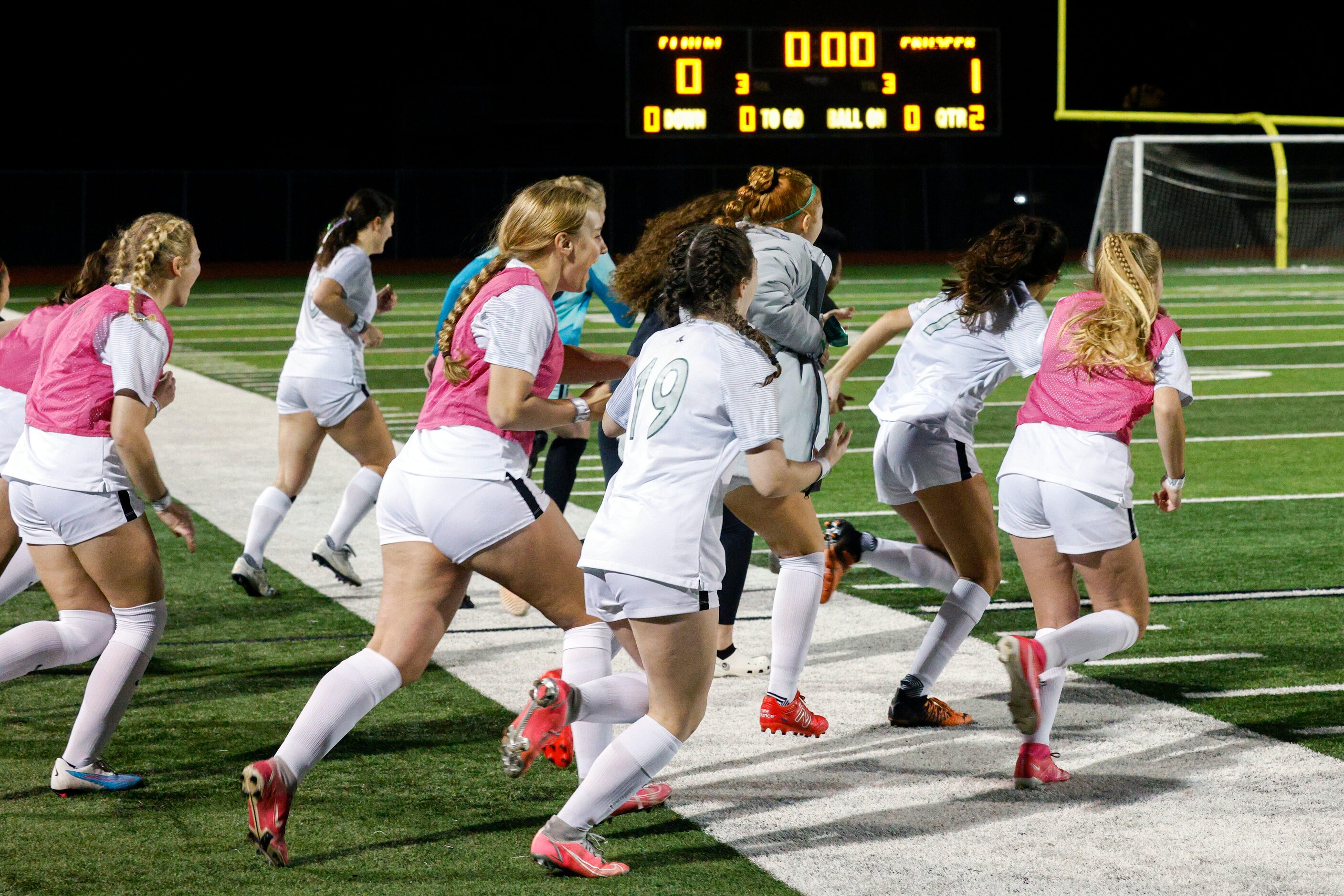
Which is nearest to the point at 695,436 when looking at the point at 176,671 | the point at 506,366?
the point at 506,366

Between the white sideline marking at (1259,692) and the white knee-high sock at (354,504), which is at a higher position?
the white knee-high sock at (354,504)

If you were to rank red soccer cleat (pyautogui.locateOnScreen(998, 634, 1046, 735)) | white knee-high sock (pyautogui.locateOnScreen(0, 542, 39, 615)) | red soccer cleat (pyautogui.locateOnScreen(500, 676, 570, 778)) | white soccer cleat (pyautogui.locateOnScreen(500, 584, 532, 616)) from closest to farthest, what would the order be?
red soccer cleat (pyautogui.locateOnScreen(500, 676, 570, 778))
red soccer cleat (pyautogui.locateOnScreen(998, 634, 1046, 735))
white knee-high sock (pyautogui.locateOnScreen(0, 542, 39, 615))
white soccer cleat (pyautogui.locateOnScreen(500, 584, 532, 616))

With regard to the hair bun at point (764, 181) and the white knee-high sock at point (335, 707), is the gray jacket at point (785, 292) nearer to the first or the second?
the hair bun at point (764, 181)

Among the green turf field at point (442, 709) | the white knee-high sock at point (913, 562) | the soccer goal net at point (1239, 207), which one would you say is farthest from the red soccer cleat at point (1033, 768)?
the soccer goal net at point (1239, 207)

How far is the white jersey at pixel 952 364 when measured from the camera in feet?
17.5

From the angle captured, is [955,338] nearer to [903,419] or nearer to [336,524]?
[903,419]

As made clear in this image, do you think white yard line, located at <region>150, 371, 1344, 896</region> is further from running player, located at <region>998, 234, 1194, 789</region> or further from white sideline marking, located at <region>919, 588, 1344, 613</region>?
white sideline marking, located at <region>919, 588, 1344, 613</region>

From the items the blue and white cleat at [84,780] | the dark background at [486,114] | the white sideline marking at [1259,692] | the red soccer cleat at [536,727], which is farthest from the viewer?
the dark background at [486,114]

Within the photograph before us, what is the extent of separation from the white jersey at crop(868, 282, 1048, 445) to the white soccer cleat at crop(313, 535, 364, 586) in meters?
3.24

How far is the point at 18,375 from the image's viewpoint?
5984 mm

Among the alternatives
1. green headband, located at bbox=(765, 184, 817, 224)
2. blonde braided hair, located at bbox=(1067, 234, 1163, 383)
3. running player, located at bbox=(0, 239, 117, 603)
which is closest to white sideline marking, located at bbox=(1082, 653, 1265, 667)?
blonde braided hair, located at bbox=(1067, 234, 1163, 383)

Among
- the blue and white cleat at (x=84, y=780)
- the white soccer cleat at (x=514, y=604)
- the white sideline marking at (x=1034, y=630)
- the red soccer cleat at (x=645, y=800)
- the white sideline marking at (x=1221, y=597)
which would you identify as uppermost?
the blue and white cleat at (x=84, y=780)

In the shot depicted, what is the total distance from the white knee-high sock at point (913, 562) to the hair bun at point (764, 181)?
131 centimetres

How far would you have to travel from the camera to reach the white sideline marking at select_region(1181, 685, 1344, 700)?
19.1 ft
